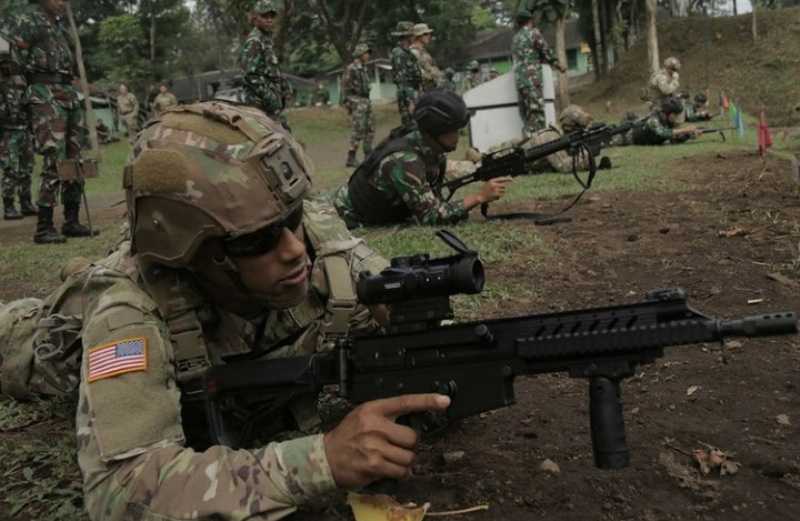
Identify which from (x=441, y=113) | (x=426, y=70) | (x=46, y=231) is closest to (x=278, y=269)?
(x=441, y=113)

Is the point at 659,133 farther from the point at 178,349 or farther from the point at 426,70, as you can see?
the point at 178,349

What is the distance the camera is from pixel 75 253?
708 cm

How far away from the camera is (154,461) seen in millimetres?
2023

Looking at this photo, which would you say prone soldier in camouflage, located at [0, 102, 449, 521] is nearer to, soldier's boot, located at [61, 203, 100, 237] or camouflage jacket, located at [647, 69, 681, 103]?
soldier's boot, located at [61, 203, 100, 237]

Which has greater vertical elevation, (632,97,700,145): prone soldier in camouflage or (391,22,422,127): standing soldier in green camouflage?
(391,22,422,127): standing soldier in green camouflage

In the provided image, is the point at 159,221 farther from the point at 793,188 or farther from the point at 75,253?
the point at 793,188

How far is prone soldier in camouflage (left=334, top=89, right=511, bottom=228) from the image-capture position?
6223 mm

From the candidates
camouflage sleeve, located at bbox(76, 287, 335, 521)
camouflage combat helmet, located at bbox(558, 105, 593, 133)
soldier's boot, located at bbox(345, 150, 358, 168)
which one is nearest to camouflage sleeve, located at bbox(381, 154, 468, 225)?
camouflage sleeve, located at bbox(76, 287, 335, 521)

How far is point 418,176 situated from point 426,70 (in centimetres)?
831

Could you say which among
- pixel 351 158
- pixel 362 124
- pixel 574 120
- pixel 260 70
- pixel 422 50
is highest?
pixel 422 50

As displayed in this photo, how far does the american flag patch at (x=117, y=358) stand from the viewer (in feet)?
6.88

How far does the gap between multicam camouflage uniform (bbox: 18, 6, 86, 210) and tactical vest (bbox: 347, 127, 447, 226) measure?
2.87 metres

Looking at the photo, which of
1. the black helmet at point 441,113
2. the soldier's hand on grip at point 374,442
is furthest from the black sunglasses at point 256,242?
the black helmet at point 441,113

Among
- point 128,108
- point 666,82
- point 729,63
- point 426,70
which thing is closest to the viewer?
point 426,70
